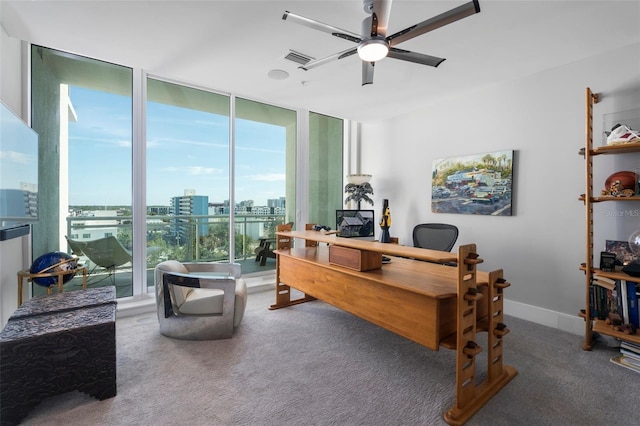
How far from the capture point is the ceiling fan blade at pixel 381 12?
1.67m

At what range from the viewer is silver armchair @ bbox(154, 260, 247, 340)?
2.54 metres

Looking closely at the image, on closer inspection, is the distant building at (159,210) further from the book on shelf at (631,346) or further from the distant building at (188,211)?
the book on shelf at (631,346)

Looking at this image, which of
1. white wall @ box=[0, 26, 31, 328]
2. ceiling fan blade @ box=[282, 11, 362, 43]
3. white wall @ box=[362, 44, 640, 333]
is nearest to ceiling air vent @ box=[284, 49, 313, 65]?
ceiling fan blade @ box=[282, 11, 362, 43]

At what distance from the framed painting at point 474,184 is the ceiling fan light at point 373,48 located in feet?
6.91

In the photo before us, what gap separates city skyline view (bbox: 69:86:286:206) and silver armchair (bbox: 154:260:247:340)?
136 cm

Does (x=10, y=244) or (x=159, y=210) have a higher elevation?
(x=159, y=210)

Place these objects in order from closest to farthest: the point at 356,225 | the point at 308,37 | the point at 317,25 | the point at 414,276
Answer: the point at 317,25 → the point at 414,276 → the point at 308,37 → the point at 356,225

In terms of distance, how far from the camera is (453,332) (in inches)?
72.5

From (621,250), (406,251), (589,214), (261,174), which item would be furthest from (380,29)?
(261,174)

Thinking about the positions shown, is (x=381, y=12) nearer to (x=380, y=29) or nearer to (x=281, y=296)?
(x=380, y=29)

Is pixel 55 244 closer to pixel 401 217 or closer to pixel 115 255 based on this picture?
pixel 115 255

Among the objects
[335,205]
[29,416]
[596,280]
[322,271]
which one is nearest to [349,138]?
[335,205]

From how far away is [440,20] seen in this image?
70.1 inches

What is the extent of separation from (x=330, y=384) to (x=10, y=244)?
9.27ft
